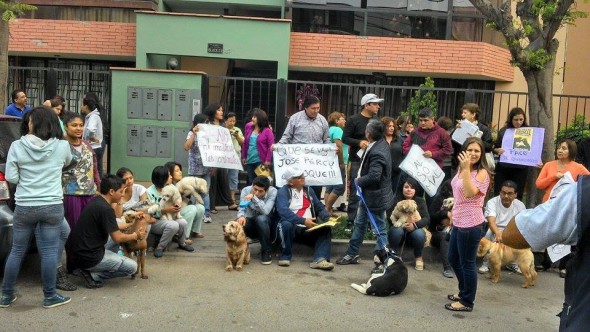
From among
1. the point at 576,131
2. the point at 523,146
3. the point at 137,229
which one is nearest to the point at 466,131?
the point at 523,146

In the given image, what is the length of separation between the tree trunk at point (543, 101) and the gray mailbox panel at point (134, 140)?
256 inches

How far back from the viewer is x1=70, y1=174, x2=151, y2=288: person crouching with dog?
6.16 meters

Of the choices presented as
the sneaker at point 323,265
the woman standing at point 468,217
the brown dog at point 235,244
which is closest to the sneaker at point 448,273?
the woman standing at point 468,217

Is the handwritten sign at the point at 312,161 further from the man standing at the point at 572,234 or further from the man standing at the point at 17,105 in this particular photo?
the man standing at the point at 572,234

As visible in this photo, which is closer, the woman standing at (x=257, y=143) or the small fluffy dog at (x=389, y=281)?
the small fluffy dog at (x=389, y=281)

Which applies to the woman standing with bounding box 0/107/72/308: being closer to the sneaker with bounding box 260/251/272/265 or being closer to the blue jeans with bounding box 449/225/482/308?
the sneaker with bounding box 260/251/272/265

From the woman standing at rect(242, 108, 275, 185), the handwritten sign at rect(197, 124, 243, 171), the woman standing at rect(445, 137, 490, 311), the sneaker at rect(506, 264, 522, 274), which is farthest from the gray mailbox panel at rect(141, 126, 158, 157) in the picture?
the woman standing at rect(445, 137, 490, 311)

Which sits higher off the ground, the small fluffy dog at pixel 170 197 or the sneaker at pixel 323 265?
the small fluffy dog at pixel 170 197

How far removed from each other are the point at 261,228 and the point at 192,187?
116 centimetres

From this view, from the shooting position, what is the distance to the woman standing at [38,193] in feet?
18.1

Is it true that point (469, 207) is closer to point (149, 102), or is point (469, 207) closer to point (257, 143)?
point (257, 143)

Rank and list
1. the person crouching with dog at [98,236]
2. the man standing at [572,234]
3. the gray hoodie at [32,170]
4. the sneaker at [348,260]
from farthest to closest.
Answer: the sneaker at [348,260] < the person crouching with dog at [98,236] < the gray hoodie at [32,170] < the man standing at [572,234]

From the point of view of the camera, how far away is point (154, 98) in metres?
11.1

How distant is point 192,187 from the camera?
26.2 feet
